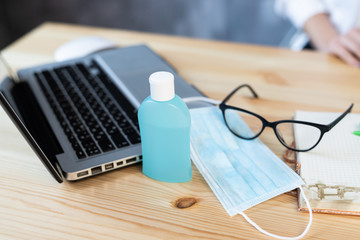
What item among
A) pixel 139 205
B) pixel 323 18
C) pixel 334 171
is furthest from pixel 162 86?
pixel 323 18

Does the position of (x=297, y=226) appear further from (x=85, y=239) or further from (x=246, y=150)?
(x=85, y=239)

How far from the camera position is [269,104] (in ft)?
2.43

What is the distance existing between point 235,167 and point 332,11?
82 cm

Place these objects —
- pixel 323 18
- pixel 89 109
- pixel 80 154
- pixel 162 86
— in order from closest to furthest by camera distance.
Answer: pixel 162 86 < pixel 80 154 < pixel 89 109 < pixel 323 18

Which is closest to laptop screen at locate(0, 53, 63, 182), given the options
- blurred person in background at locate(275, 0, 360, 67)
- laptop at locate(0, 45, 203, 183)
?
laptop at locate(0, 45, 203, 183)

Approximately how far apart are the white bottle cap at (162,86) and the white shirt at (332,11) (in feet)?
2.68

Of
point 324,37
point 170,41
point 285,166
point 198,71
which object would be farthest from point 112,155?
point 324,37

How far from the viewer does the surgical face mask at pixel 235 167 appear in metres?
0.50

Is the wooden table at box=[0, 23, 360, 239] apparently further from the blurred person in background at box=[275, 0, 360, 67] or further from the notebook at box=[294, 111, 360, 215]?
the blurred person in background at box=[275, 0, 360, 67]

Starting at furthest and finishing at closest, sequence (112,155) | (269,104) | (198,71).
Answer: (198,71) → (269,104) → (112,155)

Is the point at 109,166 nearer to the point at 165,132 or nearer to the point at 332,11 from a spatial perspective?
the point at 165,132

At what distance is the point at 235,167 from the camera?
548mm

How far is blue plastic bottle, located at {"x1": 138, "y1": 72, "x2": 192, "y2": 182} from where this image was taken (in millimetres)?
467

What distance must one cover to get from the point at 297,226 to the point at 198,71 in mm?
492
